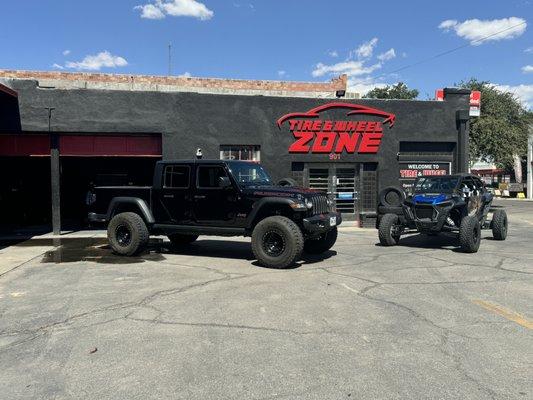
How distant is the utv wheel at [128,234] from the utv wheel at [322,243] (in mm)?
3510

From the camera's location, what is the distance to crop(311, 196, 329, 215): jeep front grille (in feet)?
30.0

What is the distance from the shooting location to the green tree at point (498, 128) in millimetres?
31594

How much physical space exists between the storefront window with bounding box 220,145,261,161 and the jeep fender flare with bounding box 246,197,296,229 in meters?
7.38

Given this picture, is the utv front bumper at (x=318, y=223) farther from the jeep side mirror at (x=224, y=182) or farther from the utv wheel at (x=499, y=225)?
the utv wheel at (x=499, y=225)

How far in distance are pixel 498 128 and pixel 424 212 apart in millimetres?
24151

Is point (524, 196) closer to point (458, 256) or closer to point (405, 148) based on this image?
point (405, 148)

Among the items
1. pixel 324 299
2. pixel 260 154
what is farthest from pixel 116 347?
pixel 260 154

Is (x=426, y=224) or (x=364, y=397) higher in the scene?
(x=426, y=224)

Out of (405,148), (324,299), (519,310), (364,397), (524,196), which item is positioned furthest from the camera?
(524,196)

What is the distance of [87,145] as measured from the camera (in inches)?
605

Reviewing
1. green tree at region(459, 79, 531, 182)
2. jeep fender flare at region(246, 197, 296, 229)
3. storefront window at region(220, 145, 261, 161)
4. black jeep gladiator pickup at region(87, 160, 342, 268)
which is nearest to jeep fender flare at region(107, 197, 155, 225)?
black jeep gladiator pickup at region(87, 160, 342, 268)

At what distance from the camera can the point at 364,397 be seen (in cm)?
356

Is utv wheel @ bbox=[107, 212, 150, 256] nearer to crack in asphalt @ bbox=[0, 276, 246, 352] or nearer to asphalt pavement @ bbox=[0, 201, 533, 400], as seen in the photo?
asphalt pavement @ bbox=[0, 201, 533, 400]

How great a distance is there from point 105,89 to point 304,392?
45.5 feet
